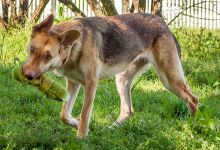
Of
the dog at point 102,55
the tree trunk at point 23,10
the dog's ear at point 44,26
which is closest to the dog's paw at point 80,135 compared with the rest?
the dog at point 102,55

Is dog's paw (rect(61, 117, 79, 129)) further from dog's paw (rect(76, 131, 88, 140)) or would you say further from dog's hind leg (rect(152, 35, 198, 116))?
dog's hind leg (rect(152, 35, 198, 116))

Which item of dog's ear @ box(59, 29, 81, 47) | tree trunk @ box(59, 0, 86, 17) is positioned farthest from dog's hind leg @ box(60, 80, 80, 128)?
tree trunk @ box(59, 0, 86, 17)

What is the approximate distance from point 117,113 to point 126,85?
1.36 feet

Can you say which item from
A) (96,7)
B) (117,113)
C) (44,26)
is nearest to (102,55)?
(44,26)

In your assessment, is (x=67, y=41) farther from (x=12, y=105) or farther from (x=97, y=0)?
(x=97, y=0)

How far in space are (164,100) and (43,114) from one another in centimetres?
192

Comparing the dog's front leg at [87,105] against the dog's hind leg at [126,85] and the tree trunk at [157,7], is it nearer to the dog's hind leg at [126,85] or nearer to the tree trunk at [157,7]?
the dog's hind leg at [126,85]

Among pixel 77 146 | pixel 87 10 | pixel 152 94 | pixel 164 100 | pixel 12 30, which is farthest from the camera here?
pixel 87 10

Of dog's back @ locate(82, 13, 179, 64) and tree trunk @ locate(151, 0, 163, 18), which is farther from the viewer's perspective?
tree trunk @ locate(151, 0, 163, 18)

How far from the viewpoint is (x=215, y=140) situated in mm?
6367

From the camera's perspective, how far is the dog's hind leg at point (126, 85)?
8534 mm

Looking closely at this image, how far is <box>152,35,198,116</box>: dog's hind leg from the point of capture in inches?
327

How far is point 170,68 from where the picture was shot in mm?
8391

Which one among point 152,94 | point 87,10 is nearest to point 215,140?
point 152,94
